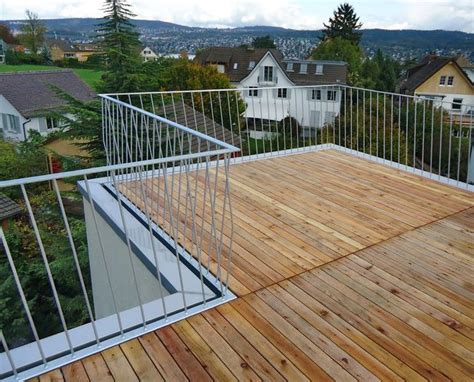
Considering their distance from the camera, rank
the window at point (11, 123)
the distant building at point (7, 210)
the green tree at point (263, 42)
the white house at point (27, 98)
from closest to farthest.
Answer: the distant building at point (7, 210), the white house at point (27, 98), the window at point (11, 123), the green tree at point (263, 42)

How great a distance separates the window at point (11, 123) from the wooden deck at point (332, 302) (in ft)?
67.6

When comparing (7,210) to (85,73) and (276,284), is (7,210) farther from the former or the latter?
(85,73)

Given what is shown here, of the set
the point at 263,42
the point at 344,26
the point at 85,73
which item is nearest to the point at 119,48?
the point at 85,73

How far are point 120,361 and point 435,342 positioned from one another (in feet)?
5.21

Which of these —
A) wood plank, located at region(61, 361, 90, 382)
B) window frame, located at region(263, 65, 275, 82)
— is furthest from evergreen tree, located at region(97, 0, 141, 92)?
window frame, located at region(263, 65, 275, 82)

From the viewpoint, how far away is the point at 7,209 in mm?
Answer: 11148

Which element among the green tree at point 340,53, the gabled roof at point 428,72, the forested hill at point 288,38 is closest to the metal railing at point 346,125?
the gabled roof at point 428,72

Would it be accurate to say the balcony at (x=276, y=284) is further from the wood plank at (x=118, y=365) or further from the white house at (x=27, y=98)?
the white house at (x=27, y=98)

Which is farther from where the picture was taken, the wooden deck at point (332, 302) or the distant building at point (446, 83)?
the distant building at point (446, 83)

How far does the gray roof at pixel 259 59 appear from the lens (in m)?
25.9

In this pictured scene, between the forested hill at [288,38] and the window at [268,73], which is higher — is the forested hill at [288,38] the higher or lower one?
the higher one

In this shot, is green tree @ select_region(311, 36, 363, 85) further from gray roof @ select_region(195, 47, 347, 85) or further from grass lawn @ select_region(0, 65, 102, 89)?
grass lawn @ select_region(0, 65, 102, 89)

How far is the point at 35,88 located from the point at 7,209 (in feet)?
44.5

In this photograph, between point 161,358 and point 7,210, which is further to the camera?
point 7,210
